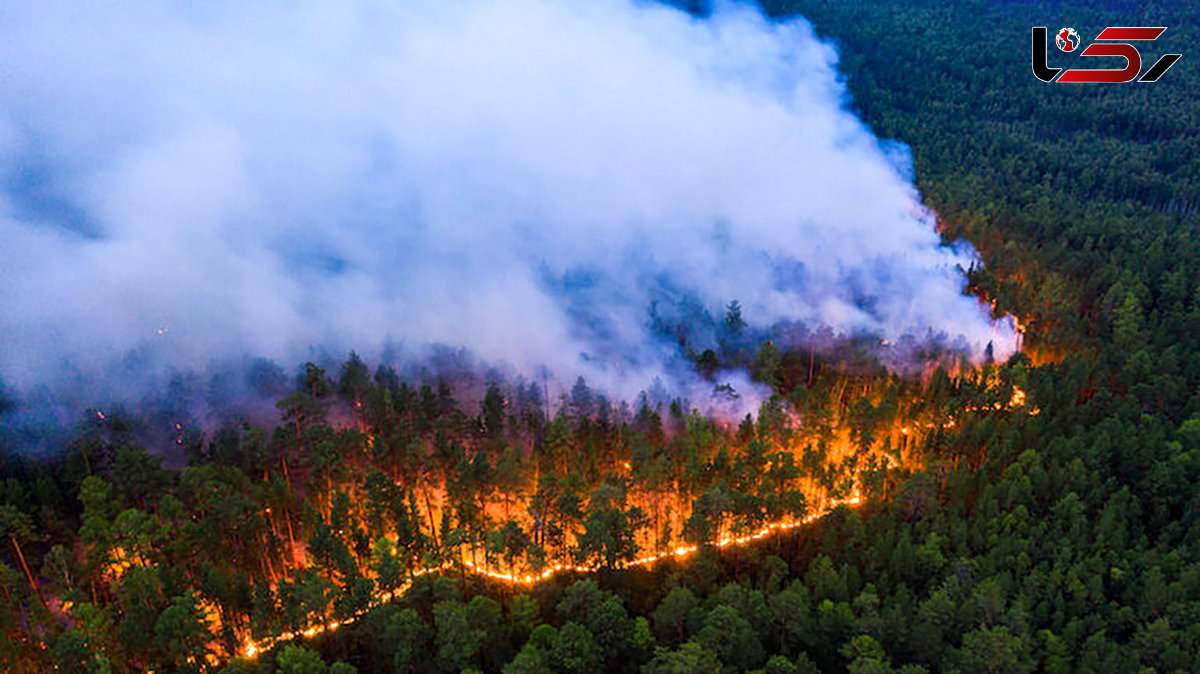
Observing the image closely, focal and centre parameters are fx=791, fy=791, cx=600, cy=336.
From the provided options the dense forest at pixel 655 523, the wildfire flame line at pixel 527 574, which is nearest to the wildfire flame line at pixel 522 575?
the wildfire flame line at pixel 527 574

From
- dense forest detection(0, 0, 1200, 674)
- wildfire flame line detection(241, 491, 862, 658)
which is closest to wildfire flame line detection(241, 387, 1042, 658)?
wildfire flame line detection(241, 491, 862, 658)

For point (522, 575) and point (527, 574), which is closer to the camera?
point (522, 575)

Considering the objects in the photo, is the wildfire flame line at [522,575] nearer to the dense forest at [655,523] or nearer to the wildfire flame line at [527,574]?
the wildfire flame line at [527,574]

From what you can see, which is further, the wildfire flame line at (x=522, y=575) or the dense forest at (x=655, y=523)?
the wildfire flame line at (x=522, y=575)

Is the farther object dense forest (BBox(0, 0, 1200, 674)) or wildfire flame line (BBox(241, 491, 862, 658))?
wildfire flame line (BBox(241, 491, 862, 658))

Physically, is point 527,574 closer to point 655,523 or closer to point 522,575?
point 522,575

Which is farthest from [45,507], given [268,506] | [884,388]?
[884,388]

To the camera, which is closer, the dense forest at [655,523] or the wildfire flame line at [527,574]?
the dense forest at [655,523]

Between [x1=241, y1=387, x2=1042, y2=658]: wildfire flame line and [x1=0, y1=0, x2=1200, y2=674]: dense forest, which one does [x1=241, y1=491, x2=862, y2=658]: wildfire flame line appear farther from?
[x1=0, y1=0, x2=1200, y2=674]: dense forest

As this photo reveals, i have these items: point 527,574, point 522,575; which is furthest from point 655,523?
point 522,575
